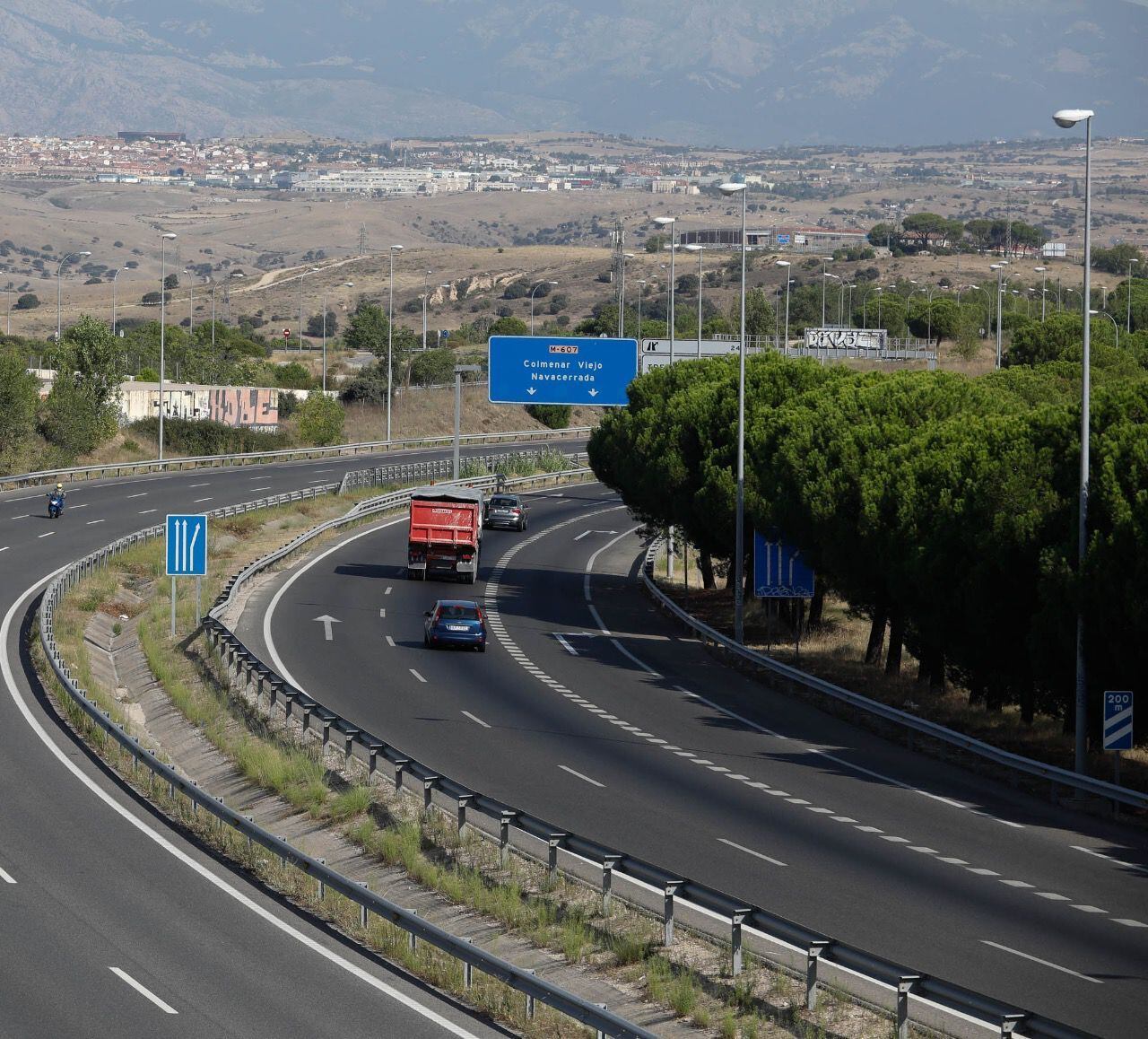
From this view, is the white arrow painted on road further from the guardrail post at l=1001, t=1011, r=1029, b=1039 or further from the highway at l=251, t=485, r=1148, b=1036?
the guardrail post at l=1001, t=1011, r=1029, b=1039

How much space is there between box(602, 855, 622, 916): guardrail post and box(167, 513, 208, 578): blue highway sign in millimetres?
22255

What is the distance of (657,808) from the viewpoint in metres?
23.7

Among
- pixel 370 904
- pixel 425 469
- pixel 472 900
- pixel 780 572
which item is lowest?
pixel 472 900

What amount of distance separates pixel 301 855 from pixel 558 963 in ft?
11.4

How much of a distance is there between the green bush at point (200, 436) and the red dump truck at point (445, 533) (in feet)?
146

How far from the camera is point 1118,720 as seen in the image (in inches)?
977

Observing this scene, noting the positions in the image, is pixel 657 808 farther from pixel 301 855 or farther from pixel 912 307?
pixel 912 307


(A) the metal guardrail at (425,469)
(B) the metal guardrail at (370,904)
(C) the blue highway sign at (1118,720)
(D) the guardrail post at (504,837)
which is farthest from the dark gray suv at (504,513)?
(D) the guardrail post at (504,837)

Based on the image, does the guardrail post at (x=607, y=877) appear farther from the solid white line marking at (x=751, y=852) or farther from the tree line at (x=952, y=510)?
the tree line at (x=952, y=510)

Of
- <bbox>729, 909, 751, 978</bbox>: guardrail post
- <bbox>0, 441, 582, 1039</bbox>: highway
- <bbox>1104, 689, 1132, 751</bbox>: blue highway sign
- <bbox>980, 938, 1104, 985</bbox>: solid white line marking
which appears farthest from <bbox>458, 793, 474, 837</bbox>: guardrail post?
<bbox>1104, 689, 1132, 751</bbox>: blue highway sign

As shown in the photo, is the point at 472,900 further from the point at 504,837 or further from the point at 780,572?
the point at 780,572

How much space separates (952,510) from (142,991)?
2099 centimetres

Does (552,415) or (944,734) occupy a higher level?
(552,415)

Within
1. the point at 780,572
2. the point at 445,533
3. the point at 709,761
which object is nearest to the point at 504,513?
the point at 445,533
